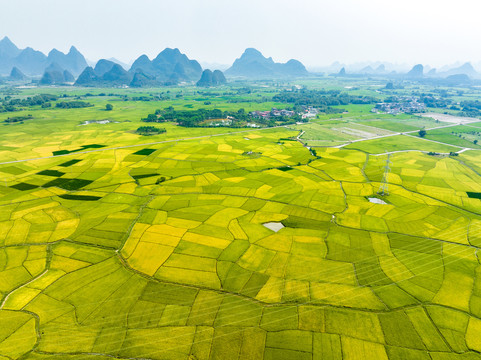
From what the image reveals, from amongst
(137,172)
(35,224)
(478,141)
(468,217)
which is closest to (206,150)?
(137,172)

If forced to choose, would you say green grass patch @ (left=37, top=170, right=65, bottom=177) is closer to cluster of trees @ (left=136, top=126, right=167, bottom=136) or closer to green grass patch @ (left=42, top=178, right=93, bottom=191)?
green grass patch @ (left=42, top=178, right=93, bottom=191)

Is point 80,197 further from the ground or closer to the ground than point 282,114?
closer to the ground

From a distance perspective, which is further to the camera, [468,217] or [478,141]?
[478,141]

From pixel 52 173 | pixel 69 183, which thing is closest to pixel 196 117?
pixel 52 173

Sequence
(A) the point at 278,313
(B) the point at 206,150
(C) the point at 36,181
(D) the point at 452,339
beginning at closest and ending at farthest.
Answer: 1. (D) the point at 452,339
2. (A) the point at 278,313
3. (C) the point at 36,181
4. (B) the point at 206,150

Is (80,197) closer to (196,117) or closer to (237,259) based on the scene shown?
(237,259)

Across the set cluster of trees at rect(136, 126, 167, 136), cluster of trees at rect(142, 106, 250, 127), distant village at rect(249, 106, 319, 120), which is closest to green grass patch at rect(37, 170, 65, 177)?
cluster of trees at rect(136, 126, 167, 136)

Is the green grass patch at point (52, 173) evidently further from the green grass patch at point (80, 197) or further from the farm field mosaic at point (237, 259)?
the green grass patch at point (80, 197)

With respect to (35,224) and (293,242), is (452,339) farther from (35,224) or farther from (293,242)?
(35,224)
